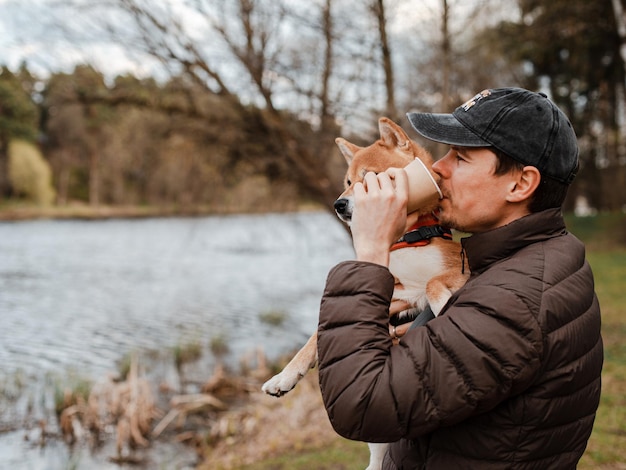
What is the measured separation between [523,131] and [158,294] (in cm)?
1478

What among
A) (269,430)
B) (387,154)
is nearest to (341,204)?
(387,154)

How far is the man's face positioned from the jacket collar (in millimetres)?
48

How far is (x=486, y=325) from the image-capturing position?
1273 mm

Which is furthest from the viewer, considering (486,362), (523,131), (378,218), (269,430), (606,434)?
(269,430)

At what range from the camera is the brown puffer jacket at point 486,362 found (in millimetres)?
1262

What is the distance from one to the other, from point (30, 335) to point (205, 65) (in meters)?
7.27

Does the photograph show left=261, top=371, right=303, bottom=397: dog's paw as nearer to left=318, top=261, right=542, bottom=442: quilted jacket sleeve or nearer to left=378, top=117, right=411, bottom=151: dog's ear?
left=318, top=261, right=542, bottom=442: quilted jacket sleeve

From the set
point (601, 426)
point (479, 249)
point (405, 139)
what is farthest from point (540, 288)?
point (601, 426)

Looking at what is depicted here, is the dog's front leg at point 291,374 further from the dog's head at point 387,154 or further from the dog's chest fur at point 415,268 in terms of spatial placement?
the dog's head at point 387,154

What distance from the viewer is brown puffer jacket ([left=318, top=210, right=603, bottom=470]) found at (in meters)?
1.26

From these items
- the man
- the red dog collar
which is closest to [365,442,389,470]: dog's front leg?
the man

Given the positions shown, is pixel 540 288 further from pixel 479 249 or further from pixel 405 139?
pixel 405 139

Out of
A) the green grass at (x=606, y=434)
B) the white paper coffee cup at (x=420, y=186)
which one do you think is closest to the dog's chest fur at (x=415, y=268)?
the white paper coffee cup at (x=420, y=186)

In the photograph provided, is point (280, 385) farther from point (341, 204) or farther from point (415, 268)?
point (341, 204)
